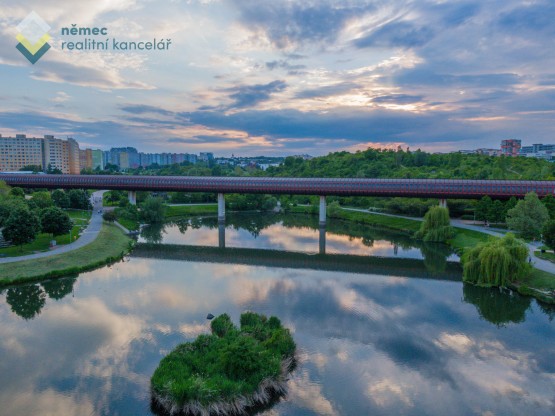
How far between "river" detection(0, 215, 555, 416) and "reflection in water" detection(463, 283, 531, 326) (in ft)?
0.37

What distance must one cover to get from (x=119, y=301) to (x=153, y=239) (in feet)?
80.9

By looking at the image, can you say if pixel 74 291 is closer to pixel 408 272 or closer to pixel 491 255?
pixel 408 272

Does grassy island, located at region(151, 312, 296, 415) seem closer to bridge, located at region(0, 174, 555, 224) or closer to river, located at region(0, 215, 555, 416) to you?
river, located at region(0, 215, 555, 416)

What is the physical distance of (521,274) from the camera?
2889 centimetres

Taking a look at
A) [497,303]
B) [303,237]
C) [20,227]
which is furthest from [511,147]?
[20,227]

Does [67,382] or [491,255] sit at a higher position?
[491,255]

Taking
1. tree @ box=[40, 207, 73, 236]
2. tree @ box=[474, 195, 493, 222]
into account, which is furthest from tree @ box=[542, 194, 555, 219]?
tree @ box=[40, 207, 73, 236]

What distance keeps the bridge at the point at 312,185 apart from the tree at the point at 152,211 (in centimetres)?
285

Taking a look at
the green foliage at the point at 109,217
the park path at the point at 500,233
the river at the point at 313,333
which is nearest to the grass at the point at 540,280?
the park path at the point at 500,233

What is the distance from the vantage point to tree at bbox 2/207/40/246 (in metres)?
33.5

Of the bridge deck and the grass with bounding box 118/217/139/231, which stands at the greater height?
the bridge deck

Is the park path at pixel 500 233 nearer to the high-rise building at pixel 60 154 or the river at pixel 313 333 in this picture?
the river at pixel 313 333

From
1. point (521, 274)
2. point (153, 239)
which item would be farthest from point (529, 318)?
point (153, 239)

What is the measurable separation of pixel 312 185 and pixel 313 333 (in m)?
38.3
